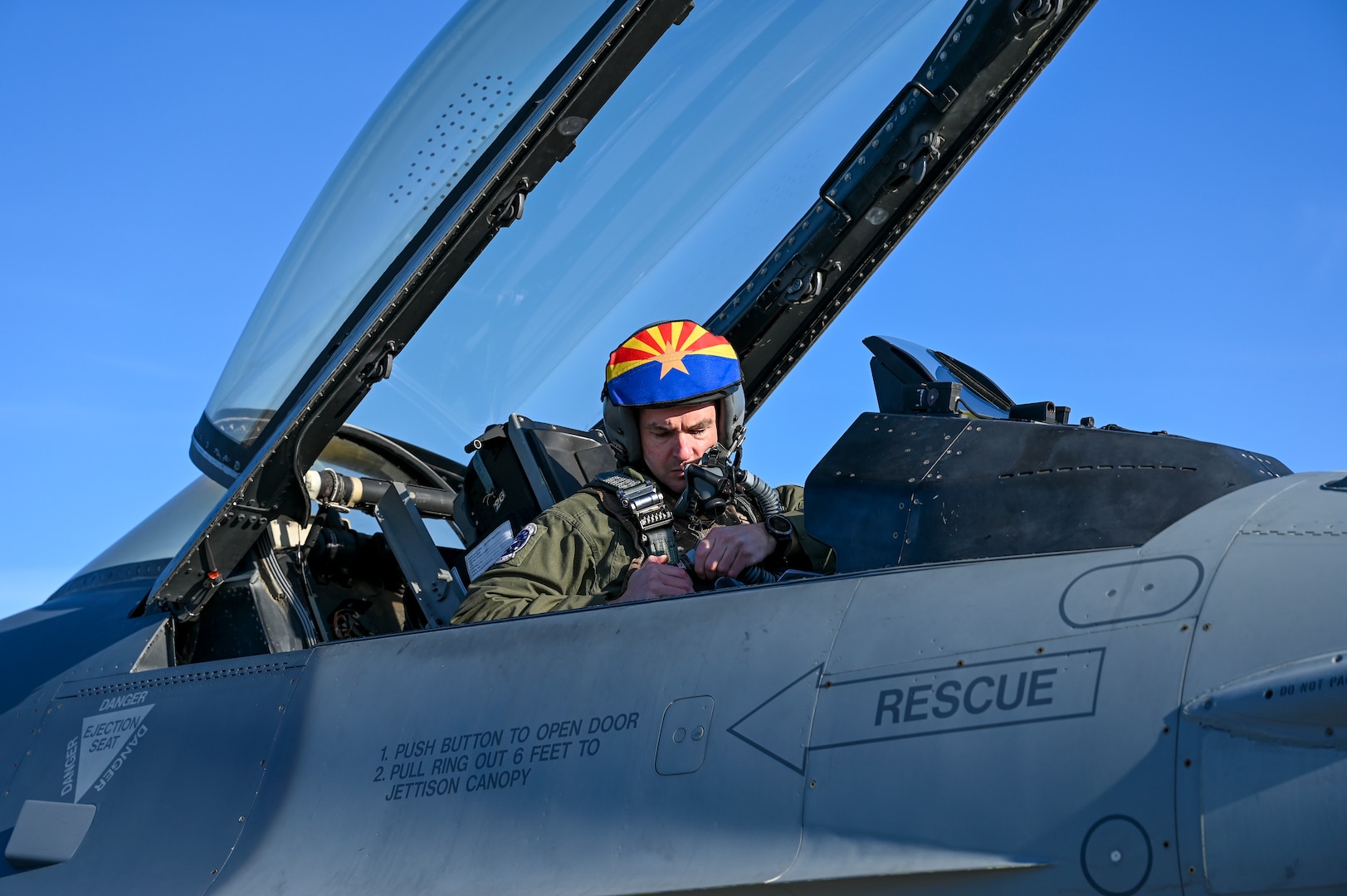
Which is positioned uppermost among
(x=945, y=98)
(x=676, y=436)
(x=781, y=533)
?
(x=945, y=98)

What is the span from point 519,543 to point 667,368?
693 mm

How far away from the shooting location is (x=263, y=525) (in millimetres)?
3551

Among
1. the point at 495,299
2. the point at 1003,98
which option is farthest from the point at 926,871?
the point at 1003,98

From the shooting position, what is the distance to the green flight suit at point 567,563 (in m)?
3.00

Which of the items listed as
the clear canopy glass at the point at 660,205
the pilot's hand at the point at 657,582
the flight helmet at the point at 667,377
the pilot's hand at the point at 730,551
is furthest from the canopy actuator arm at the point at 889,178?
the pilot's hand at the point at 657,582

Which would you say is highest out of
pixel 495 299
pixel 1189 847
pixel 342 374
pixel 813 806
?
pixel 495 299

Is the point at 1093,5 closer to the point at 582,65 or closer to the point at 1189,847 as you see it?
the point at 582,65

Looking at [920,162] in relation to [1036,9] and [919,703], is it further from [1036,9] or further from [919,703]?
[919,703]

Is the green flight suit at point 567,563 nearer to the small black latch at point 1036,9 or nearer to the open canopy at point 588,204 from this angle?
the open canopy at point 588,204

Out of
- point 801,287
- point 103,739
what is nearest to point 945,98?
point 801,287

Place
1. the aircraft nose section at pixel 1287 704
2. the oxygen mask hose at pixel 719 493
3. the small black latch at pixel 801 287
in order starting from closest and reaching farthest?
the aircraft nose section at pixel 1287 704, the oxygen mask hose at pixel 719 493, the small black latch at pixel 801 287

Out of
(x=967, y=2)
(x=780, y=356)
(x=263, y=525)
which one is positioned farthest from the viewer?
(x=780, y=356)

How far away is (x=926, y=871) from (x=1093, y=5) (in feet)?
9.32

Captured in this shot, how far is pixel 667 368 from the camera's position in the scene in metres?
3.55
